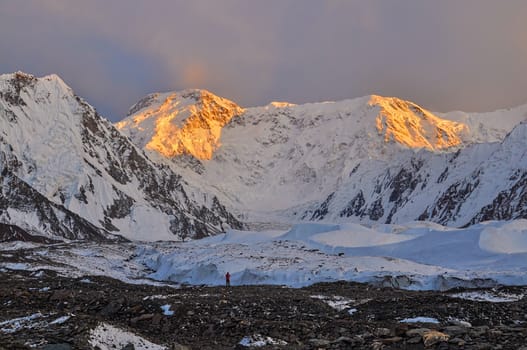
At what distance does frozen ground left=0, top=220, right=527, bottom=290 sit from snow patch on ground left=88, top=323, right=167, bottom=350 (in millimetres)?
→ 32792

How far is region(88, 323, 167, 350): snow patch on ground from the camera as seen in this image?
19.1 m

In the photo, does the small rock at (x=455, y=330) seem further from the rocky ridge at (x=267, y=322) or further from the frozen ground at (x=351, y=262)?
the frozen ground at (x=351, y=262)

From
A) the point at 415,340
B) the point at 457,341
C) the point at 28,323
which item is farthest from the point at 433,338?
the point at 28,323

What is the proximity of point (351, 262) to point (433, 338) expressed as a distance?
43378 millimetres

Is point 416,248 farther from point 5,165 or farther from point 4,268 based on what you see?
point 5,165

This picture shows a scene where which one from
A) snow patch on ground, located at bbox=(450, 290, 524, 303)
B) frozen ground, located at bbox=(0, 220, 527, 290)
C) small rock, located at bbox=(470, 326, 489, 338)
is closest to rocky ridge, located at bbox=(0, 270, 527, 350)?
small rock, located at bbox=(470, 326, 489, 338)

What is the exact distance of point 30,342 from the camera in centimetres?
1908

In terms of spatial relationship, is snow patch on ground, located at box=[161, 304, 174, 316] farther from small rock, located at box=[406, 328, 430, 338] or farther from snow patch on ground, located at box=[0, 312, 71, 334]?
small rock, located at box=[406, 328, 430, 338]

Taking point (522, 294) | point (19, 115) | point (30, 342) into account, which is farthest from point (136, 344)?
point (19, 115)

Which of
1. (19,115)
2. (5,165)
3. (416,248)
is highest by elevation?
(19,115)

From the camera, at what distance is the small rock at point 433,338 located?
17.5 meters

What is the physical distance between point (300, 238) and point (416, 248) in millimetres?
24415

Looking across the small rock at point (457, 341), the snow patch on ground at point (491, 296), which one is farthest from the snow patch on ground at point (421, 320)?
the snow patch on ground at point (491, 296)

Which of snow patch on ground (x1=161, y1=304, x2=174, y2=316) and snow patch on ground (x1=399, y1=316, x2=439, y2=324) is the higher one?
snow patch on ground (x1=161, y1=304, x2=174, y2=316)
